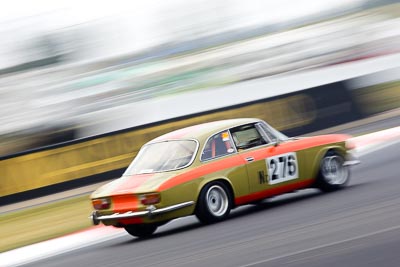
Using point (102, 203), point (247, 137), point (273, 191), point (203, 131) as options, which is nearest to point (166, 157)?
point (203, 131)

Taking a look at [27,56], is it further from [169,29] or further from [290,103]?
[290,103]

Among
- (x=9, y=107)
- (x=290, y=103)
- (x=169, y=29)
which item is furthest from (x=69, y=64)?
(x=290, y=103)

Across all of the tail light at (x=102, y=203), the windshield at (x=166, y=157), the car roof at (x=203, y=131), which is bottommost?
the tail light at (x=102, y=203)

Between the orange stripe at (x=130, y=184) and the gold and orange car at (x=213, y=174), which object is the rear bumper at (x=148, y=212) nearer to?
the gold and orange car at (x=213, y=174)

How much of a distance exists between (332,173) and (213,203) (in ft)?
6.59

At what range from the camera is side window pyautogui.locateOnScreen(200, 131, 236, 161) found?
33.9ft

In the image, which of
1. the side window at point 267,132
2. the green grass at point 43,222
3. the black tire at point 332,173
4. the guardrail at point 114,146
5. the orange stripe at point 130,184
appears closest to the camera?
the orange stripe at point 130,184

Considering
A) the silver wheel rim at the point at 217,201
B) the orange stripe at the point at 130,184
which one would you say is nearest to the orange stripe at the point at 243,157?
the silver wheel rim at the point at 217,201

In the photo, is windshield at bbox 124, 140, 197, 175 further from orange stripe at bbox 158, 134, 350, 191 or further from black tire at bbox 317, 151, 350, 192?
black tire at bbox 317, 151, 350, 192

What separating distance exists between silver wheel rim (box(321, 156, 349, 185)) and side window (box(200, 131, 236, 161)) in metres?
1.37

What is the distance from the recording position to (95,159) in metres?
19.4

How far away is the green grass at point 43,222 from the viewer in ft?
42.3

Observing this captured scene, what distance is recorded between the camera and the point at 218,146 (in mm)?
10500

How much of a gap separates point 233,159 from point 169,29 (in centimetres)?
2452
